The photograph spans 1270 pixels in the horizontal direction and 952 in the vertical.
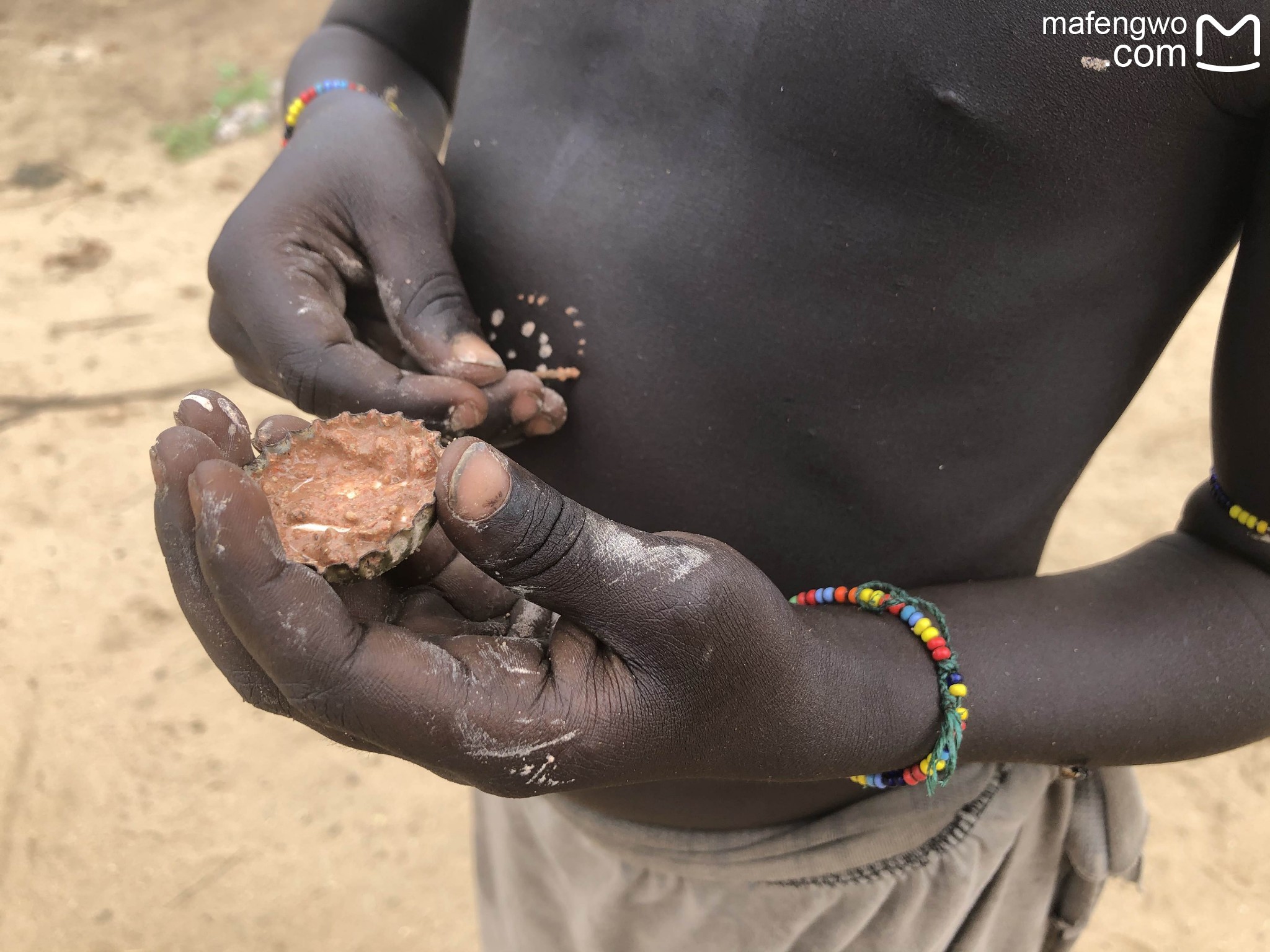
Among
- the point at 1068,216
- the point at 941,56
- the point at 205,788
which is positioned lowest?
the point at 205,788

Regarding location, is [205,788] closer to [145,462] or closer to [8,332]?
[145,462]

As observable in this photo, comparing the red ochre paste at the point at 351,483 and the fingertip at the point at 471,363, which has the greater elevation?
the fingertip at the point at 471,363

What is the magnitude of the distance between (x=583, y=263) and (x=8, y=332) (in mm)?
4363

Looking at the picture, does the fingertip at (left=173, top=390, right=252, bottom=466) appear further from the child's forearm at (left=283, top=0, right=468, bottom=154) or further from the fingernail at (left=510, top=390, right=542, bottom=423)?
the child's forearm at (left=283, top=0, right=468, bottom=154)

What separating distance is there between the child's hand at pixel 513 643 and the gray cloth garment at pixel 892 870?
43 centimetres

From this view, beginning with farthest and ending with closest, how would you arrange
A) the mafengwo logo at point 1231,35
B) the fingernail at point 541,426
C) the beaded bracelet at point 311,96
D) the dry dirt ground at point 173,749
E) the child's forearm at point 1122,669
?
the dry dirt ground at point 173,749 → the beaded bracelet at point 311,96 → the fingernail at point 541,426 → the child's forearm at point 1122,669 → the mafengwo logo at point 1231,35

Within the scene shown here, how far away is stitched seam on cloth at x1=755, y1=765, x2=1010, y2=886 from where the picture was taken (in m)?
1.34

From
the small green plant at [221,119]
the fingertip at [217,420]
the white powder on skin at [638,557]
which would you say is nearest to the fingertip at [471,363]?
the fingertip at [217,420]

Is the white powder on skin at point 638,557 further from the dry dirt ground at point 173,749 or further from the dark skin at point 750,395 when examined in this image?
the dry dirt ground at point 173,749

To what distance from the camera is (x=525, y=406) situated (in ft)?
4.13

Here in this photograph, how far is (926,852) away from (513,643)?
0.76m

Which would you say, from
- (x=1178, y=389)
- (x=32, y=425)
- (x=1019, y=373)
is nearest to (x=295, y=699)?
(x=1019, y=373)

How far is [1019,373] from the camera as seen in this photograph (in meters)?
1.16

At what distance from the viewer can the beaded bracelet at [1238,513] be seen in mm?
1171
